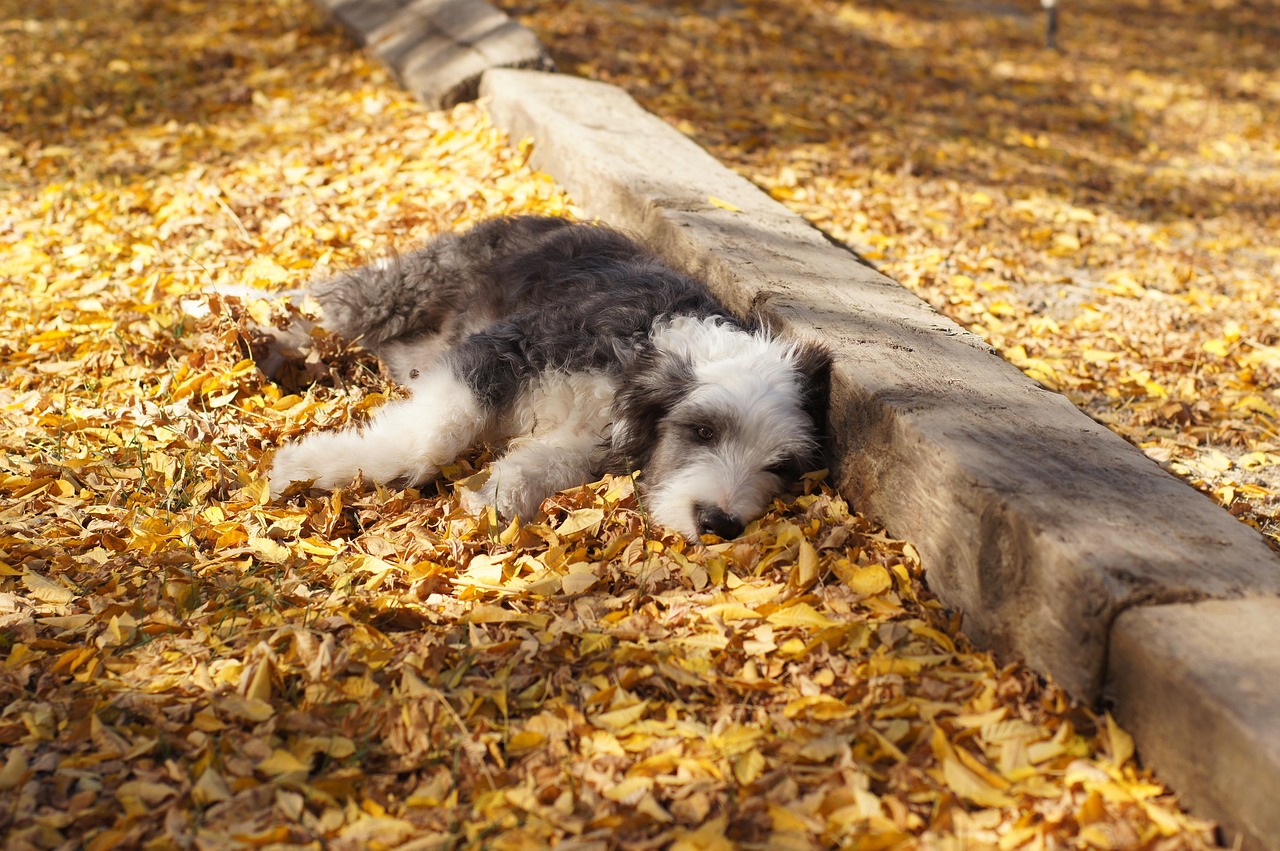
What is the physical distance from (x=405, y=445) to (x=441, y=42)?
231 inches

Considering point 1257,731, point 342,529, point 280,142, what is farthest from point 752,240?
point 280,142

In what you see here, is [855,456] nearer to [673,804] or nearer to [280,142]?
[673,804]

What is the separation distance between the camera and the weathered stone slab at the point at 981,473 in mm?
2928

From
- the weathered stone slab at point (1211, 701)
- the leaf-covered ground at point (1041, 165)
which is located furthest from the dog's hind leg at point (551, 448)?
the leaf-covered ground at point (1041, 165)

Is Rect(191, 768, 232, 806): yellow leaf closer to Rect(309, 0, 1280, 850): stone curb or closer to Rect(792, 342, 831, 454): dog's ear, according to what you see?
Rect(309, 0, 1280, 850): stone curb

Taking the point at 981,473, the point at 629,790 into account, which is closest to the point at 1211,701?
the point at 981,473

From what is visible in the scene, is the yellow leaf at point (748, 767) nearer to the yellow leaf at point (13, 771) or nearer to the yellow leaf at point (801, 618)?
the yellow leaf at point (801, 618)

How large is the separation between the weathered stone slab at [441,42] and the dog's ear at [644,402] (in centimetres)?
516

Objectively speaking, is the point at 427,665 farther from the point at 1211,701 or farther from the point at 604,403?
the point at 1211,701

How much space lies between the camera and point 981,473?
3.33 metres

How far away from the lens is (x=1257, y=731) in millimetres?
2400

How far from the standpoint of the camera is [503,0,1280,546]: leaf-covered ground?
18.9 feet

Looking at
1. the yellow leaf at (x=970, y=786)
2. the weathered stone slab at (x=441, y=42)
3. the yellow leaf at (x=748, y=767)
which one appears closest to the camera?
the yellow leaf at (x=970, y=786)

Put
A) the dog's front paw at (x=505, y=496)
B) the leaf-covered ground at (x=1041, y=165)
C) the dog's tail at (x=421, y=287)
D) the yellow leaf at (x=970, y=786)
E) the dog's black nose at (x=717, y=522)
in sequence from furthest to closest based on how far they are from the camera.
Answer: the leaf-covered ground at (x=1041, y=165) < the dog's tail at (x=421, y=287) < the dog's front paw at (x=505, y=496) < the dog's black nose at (x=717, y=522) < the yellow leaf at (x=970, y=786)
